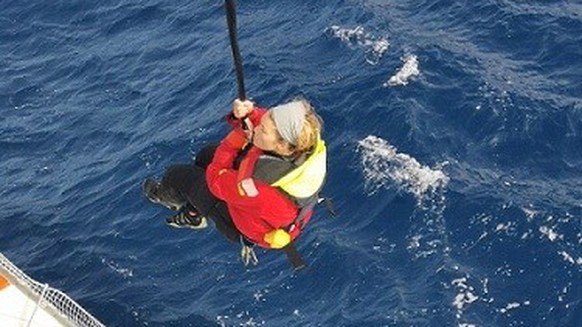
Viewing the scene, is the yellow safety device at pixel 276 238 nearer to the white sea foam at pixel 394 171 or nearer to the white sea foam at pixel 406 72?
the white sea foam at pixel 394 171

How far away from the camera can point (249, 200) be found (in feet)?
40.4

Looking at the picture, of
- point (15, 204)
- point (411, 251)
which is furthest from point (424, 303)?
point (15, 204)

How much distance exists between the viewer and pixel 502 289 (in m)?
20.5

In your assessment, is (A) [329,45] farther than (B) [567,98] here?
Yes

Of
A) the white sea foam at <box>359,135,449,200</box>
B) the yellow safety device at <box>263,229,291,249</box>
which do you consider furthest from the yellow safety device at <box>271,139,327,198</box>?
the white sea foam at <box>359,135,449,200</box>

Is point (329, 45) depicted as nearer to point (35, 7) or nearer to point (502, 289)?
point (502, 289)

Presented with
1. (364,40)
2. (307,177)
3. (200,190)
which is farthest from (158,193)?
(364,40)

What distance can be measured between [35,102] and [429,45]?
1396cm

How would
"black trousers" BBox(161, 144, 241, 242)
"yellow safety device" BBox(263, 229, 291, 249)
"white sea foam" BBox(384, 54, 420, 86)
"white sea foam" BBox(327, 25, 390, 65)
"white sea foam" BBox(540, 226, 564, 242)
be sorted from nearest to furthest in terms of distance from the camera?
1. "yellow safety device" BBox(263, 229, 291, 249)
2. "black trousers" BBox(161, 144, 241, 242)
3. "white sea foam" BBox(540, 226, 564, 242)
4. "white sea foam" BBox(384, 54, 420, 86)
5. "white sea foam" BBox(327, 25, 390, 65)

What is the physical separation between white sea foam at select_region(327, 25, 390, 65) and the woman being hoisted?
51.4ft

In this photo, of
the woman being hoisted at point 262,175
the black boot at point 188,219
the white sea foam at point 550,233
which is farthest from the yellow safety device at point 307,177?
the white sea foam at point 550,233

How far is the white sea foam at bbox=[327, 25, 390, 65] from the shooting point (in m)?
28.7

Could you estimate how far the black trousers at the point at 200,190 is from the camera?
44.0ft

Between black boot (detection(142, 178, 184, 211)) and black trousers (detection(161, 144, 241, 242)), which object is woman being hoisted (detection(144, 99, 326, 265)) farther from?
black boot (detection(142, 178, 184, 211))
